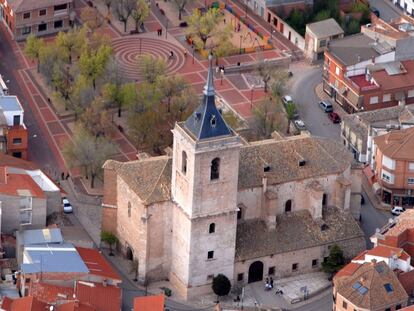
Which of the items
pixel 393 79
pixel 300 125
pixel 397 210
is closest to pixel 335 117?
pixel 300 125

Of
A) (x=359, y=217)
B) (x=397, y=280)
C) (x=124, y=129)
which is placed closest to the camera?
(x=397, y=280)

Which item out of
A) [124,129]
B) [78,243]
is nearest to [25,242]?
[78,243]

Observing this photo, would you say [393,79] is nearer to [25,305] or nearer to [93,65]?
[93,65]

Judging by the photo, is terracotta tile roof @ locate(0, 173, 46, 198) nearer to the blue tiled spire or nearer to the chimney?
the chimney

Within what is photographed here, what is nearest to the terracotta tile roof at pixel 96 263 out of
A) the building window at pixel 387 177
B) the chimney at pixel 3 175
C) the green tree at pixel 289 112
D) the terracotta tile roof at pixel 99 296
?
the terracotta tile roof at pixel 99 296

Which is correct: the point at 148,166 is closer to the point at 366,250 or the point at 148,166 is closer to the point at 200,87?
the point at 366,250

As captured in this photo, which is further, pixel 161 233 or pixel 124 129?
pixel 124 129
